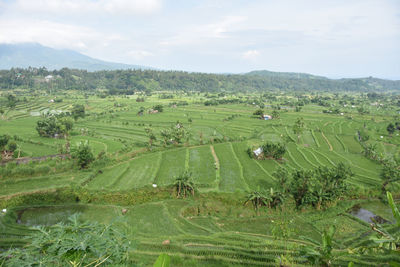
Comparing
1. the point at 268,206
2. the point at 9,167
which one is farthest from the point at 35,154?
the point at 268,206

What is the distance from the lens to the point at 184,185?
2669 centimetres

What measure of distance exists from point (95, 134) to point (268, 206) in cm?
4345

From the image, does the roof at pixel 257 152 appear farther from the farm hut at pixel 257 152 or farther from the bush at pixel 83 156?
the bush at pixel 83 156

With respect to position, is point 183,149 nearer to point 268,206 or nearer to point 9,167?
point 268,206

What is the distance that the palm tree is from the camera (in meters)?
→ 26.4

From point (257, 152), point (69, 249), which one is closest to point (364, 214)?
point (257, 152)

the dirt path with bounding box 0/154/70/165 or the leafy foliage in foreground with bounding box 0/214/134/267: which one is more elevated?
the leafy foliage in foreground with bounding box 0/214/134/267

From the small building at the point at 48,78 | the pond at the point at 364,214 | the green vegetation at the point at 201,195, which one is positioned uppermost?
the small building at the point at 48,78

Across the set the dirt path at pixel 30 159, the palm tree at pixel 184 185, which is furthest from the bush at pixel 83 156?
the palm tree at pixel 184 185

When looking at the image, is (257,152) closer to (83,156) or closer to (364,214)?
(364,214)

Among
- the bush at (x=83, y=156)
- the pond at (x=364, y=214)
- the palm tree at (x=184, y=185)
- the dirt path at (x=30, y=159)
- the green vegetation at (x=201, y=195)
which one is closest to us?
the green vegetation at (x=201, y=195)

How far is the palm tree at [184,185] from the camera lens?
2642 cm

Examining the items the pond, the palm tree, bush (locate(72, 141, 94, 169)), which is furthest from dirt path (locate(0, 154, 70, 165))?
the pond

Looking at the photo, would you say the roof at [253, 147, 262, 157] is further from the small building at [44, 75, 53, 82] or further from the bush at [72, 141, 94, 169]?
the small building at [44, 75, 53, 82]
